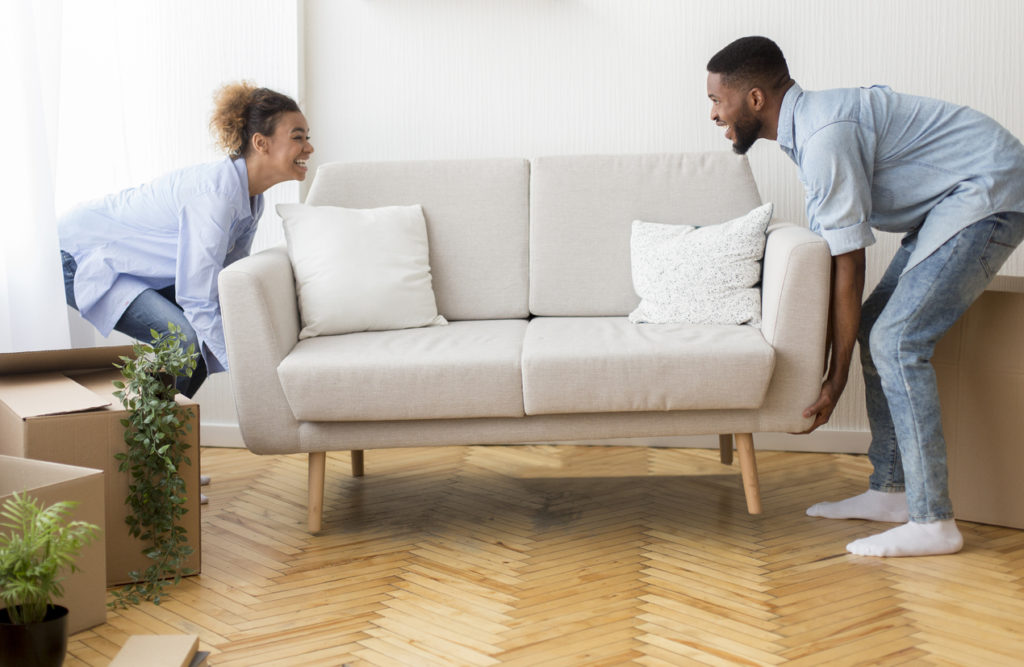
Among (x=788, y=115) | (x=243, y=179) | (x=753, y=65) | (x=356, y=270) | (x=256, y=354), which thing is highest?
(x=753, y=65)

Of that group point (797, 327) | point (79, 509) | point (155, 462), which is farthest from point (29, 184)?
point (797, 327)

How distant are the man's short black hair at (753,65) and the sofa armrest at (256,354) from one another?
3.77 feet

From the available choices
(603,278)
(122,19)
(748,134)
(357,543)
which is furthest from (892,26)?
(122,19)

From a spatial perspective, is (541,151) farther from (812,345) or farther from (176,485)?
(176,485)

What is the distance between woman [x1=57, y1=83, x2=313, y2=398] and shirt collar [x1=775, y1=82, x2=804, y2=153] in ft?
4.13

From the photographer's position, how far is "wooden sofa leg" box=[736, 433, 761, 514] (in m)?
2.23

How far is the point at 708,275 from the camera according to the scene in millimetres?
2375

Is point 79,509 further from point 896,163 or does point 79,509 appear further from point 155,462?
point 896,163

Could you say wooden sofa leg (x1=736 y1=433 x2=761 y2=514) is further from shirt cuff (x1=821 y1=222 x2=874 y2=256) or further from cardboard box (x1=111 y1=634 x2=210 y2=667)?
cardboard box (x1=111 y1=634 x2=210 y2=667)

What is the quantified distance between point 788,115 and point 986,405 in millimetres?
828

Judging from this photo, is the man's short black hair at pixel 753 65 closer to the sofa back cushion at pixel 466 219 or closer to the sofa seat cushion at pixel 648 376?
the sofa seat cushion at pixel 648 376

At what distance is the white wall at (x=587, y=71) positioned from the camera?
9.43ft

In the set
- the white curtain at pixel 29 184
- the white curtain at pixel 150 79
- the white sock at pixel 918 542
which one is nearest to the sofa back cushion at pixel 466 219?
the white curtain at pixel 150 79

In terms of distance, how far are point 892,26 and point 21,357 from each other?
2.52 metres
